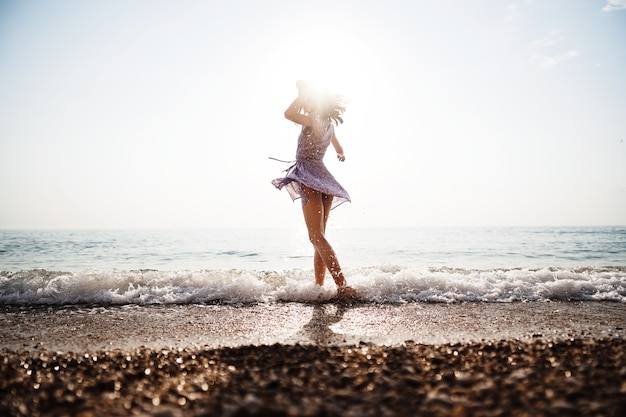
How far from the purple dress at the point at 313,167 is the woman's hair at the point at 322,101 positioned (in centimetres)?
9

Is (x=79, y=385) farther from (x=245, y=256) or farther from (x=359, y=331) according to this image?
(x=245, y=256)

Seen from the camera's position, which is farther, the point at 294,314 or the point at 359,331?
the point at 294,314

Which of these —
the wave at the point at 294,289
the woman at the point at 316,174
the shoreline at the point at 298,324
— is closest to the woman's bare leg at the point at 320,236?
the woman at the point at 316,174

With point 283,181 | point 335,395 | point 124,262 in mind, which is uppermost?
point 283,181

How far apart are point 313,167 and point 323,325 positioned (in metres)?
1.78

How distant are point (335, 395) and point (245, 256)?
1119 cm

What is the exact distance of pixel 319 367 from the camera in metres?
1.88

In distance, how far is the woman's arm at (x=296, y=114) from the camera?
407 centimetres

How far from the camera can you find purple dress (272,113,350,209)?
4230mm

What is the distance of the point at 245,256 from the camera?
12453mm

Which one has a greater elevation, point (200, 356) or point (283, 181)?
point (283, 181)

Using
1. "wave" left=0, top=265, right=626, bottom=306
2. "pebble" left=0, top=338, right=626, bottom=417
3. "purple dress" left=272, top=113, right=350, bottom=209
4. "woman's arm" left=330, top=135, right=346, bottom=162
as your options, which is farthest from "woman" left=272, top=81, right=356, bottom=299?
"pebble" left=0, top=338, right=626, bottom=417

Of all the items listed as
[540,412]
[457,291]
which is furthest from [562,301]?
[540,412]

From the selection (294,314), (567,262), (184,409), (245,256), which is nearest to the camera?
(184,409)
